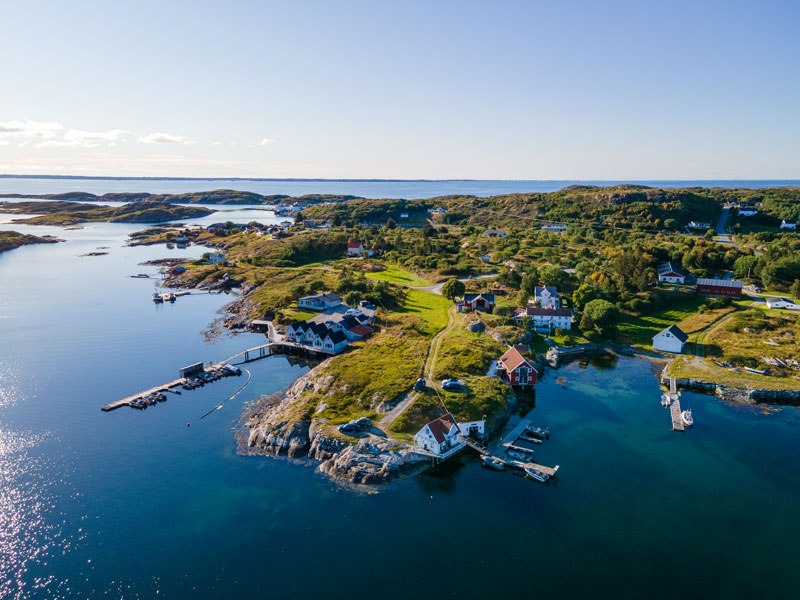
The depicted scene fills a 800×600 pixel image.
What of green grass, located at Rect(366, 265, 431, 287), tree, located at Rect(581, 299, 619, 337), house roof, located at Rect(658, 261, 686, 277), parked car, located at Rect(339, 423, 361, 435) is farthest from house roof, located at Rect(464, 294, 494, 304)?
parked car, located at Rect(339, 423, 361, 435)

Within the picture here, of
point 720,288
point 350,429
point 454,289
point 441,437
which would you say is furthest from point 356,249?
point 441,437

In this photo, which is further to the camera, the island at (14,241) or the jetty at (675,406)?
the island at (14,241)

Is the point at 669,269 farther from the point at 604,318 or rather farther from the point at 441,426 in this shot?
the point at 441,426

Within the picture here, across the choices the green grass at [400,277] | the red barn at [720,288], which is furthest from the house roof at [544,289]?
the red barn at [720,288]

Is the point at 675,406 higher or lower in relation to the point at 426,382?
lower

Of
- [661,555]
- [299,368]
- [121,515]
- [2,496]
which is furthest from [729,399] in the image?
[2,496]

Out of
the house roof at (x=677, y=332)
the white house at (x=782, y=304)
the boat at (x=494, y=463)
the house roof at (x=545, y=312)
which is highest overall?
the white house at (x=782, y=304)

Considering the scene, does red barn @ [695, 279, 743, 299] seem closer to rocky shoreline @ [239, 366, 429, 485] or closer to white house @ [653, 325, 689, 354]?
white house @ [653, 325, 689, 354]

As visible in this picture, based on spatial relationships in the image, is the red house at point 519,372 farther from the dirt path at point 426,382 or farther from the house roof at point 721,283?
the house roof at point 721,283

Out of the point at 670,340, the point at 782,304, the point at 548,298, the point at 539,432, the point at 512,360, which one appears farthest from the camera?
the point at 548,298
